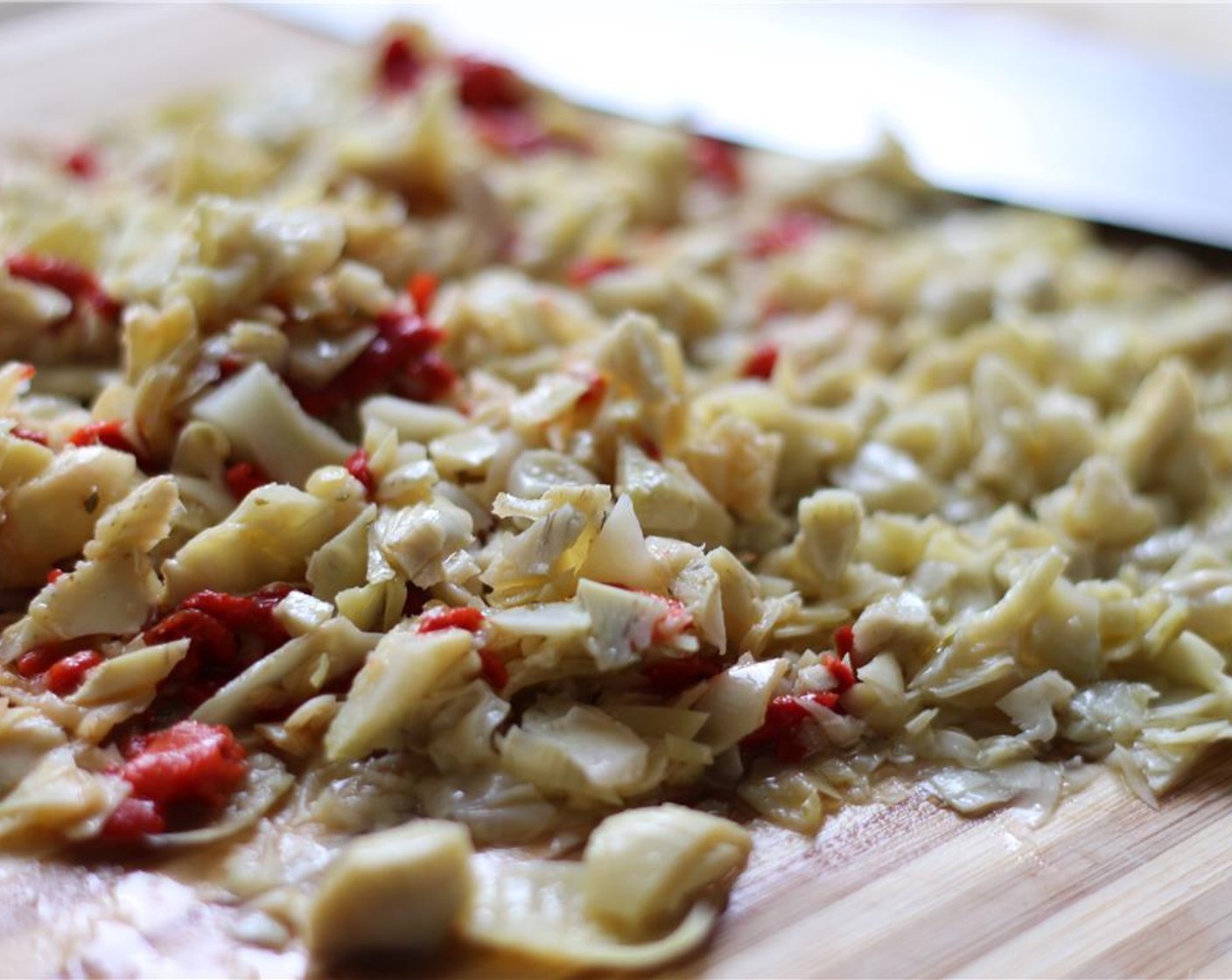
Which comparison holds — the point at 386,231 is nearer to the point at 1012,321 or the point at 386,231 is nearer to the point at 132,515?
the point at 132,515

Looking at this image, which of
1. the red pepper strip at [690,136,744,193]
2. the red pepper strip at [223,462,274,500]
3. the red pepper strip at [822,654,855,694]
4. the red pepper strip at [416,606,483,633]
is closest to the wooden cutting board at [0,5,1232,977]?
the red pepper strip at [822,654,855,694]

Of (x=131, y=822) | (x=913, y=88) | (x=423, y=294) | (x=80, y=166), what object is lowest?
(x=131, y=822)

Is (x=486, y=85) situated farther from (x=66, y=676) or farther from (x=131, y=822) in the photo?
(x=131, y=822)

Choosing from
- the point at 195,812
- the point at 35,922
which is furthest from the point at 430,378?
the point at 35,922

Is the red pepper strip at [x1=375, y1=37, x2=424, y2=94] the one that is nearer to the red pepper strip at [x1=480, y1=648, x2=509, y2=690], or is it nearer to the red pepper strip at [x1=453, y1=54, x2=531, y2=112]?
the red pepper strip at [x1=453, y1=54, x2=531, y2=112]

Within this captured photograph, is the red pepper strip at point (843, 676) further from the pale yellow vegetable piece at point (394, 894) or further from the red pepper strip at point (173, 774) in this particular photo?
the red pepper strip at point (173, 774)

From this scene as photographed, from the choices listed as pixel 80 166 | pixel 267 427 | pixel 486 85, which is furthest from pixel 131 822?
pixel 486 85
